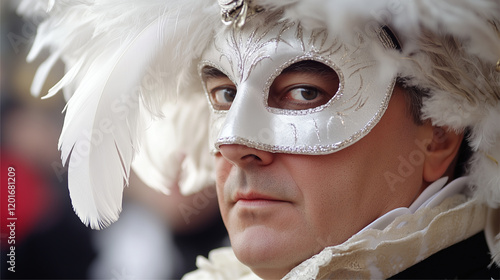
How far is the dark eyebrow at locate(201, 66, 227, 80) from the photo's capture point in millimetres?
1551

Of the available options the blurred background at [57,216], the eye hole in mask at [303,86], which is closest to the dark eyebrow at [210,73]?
the eye hole in mask at [303,86]

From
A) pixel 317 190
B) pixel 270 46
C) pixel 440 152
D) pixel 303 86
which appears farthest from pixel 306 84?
pixel 440 152

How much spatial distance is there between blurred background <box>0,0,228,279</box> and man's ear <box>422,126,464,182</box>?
115 cm

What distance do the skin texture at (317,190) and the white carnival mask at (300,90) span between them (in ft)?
0.07

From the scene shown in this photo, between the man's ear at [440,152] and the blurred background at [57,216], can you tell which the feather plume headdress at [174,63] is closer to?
the man's ear at [440,152]

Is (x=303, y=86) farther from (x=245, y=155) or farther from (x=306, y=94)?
(x=245, y=155)

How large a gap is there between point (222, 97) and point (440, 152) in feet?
1.85

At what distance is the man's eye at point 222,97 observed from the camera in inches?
60.9

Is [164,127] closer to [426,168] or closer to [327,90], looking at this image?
[327,90]

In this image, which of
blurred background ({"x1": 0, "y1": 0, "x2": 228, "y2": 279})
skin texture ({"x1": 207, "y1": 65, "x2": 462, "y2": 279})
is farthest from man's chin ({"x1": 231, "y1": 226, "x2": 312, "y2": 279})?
blurred background ({"x1": 0, "y1": 0, "x2": 228, "y2": 279})

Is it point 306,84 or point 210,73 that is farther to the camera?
point 210,73

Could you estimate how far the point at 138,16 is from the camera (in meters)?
1.56

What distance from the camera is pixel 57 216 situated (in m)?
2.74

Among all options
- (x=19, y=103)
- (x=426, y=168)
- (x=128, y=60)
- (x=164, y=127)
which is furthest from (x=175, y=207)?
(x=426, y=168)
